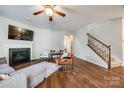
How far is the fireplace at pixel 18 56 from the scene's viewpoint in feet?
16.8

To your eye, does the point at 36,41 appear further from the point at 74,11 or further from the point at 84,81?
the point at 84,81

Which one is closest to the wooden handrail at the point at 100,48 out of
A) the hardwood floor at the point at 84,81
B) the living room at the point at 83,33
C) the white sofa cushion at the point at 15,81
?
the living room at the point at 83,33

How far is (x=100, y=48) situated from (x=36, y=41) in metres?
4.21

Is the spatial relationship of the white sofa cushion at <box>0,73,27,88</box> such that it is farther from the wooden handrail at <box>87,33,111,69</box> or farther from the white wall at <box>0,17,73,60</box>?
the wooden handrail at <box>87,33,111,69</box>

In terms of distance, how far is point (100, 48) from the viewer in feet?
18.8

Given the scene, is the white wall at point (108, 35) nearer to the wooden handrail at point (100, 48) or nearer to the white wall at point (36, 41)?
the wooden handrail at point (100, 48)

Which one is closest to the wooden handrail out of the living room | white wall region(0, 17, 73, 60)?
the living room

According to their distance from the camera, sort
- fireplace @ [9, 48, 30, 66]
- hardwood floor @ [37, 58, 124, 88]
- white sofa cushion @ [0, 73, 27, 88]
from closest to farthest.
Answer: white sofa cushion @ [0, 73, 27, 88] → hardwood floor @ [37, 58, 124, 88] → fireplace @ [9, 48, 30, 66]

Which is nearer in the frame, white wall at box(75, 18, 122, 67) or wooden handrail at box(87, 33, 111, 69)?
wooden handrail at box(87, 33, 111, 69)

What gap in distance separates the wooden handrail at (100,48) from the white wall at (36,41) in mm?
2710

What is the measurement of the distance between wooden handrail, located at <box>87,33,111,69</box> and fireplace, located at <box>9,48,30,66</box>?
3.79 m

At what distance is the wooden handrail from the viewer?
187 inches
